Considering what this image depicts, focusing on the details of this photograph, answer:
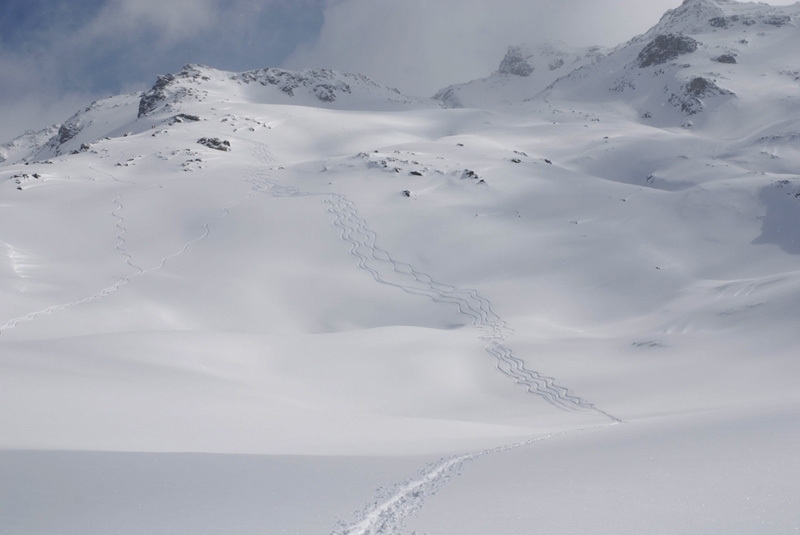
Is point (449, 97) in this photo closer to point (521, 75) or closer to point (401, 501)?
point (521, 75)

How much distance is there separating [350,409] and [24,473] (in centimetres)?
663

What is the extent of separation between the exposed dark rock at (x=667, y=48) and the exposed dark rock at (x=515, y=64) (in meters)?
75.6

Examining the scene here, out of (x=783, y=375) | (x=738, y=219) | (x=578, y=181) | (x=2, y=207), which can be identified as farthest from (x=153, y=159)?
(x=783, y=375)

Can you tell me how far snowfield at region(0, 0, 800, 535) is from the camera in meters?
5.75

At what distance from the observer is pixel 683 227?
94.8ft

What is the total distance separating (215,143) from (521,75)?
127191 mm

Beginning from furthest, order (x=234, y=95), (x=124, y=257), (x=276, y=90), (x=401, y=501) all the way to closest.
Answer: (x=276, y=90)
(x=234, y=95)
(x=124, y=257)
(x=401, y=501)

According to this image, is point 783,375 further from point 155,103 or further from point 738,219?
point 155,103

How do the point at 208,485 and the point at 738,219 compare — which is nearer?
the point at 208,485

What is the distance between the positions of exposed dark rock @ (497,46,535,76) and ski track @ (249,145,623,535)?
134 m

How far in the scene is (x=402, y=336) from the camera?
17.3 m

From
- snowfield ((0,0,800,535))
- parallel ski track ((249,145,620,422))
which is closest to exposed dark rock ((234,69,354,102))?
snowfield ((0,0,800,535))

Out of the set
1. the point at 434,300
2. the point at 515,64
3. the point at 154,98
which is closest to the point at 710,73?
the point at 434,300

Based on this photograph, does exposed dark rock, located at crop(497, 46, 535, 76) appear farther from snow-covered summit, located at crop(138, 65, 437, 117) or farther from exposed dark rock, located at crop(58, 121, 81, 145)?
exposed dark rock, located at crop(58, 121, 81, 145)
